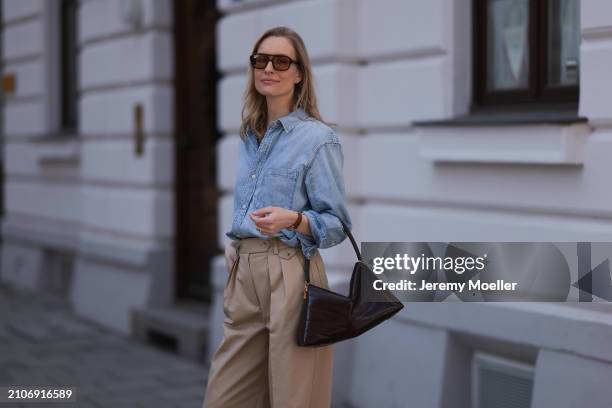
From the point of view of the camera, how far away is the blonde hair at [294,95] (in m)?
3.57

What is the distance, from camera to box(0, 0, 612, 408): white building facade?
4516 millimetres

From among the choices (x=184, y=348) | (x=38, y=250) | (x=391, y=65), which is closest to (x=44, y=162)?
(x=38, y=250)

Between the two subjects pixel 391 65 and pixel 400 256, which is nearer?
pixel 400 256

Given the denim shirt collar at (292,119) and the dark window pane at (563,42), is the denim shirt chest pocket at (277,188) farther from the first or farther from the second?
the dark window pane at (563,42)

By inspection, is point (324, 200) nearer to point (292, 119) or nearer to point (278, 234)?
point (278, 234)

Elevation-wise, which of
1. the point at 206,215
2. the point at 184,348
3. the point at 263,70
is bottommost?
the point at 184,348

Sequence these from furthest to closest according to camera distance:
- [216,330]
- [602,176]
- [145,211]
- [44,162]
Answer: [44,162] < [145,211] < [216,330] < [602,176]

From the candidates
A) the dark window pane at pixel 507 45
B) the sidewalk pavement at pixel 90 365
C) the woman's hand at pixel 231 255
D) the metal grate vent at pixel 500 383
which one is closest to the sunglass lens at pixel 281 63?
the woman's hand at pixel 231 255

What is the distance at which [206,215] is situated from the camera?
8.09 m

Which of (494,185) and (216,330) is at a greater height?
(494,185)

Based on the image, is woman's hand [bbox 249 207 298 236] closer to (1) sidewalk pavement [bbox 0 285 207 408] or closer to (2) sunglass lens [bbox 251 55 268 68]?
(2) sunglass lens [bbox 251 55 268 68]

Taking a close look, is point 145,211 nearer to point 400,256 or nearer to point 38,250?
point 38,250

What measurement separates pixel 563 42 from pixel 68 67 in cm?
645

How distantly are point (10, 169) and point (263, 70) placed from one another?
7991 mm
